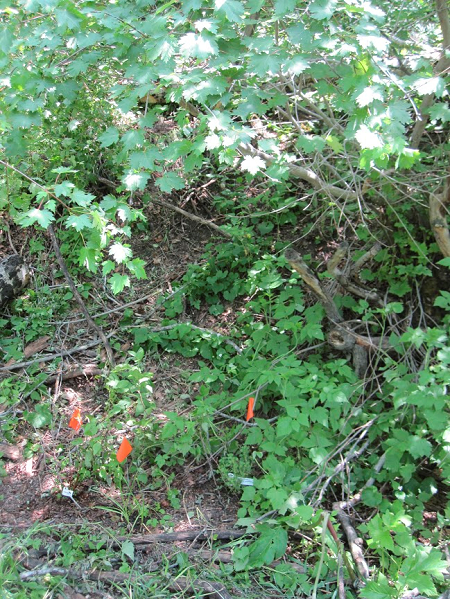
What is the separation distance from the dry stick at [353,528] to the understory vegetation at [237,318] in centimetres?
1

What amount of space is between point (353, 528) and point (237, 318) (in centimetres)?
180

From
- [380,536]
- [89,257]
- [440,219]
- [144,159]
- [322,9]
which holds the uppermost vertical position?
[322,9]

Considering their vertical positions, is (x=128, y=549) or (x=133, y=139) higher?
(x=133, y=139)

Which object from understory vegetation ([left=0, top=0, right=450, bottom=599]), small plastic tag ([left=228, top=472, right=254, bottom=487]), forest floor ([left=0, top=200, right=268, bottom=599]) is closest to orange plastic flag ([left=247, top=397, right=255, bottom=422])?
understory vegetation ([left=0, top=0, right=450, bottom=599])

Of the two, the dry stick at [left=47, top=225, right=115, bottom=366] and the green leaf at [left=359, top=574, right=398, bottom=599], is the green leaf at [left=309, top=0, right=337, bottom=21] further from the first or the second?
the dry stick at [left=47, top=225, right=115, bottom=366]

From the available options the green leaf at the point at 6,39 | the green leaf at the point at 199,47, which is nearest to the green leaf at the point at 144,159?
the green leaf at the point at 199,47

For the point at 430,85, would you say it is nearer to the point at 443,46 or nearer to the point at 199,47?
the point at 443,46

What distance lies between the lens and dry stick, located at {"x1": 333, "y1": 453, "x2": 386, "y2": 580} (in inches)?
103

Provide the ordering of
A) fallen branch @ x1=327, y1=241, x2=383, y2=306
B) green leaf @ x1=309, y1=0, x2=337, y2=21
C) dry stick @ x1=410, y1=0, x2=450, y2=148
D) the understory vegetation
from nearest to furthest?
green leaf @ x1=309, y1=0, x2=337, y2=21 < the understory vegetation < dry stick @ x1=410, y1=0, x2=450, y2=148 < fallen branch @ x1=327, y1=241, x2=383, y2=306

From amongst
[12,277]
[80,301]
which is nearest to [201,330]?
[80,301]

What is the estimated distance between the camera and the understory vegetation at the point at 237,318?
8.28ft

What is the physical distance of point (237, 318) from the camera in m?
4.23

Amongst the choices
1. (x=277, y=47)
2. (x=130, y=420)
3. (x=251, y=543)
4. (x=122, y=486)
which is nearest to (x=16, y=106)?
(x=277, y=47)

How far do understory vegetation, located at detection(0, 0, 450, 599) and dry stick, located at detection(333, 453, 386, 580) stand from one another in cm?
1
